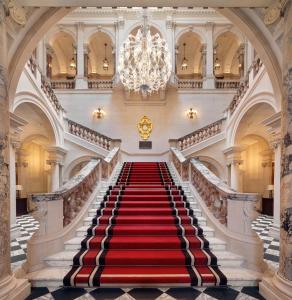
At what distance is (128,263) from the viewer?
139 inches

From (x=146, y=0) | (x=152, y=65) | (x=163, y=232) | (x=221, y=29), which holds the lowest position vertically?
(x=163, y=232)

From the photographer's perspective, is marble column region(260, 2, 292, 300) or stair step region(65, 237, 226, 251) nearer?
marble column region(260, 2, 292, 300)

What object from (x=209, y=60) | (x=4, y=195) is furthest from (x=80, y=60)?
(x=4, y=195)

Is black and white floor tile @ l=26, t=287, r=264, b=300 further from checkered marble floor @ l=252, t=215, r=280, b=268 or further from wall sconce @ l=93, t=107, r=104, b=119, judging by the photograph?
wall sconce @ l=93, t=107, r=104, b=119

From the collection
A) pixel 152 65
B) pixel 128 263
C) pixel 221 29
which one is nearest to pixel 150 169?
pixel 152 65

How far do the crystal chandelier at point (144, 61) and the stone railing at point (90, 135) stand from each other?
10.5ft

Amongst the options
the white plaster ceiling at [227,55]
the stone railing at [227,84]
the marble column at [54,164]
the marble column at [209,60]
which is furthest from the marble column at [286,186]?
the white plaster ceiling at [227,55]

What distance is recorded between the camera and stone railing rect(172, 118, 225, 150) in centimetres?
1103

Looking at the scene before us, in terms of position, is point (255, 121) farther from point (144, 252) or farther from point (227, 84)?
point (144, 252)

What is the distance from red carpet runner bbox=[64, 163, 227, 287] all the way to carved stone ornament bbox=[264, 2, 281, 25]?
139 inches

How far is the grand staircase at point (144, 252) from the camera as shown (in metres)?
3.26

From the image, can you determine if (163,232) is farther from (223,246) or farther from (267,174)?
(267,174)

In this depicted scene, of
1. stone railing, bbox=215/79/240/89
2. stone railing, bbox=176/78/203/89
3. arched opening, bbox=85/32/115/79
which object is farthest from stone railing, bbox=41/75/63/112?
stone railing, bbox=215/79/240/89

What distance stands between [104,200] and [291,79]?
445 cm
